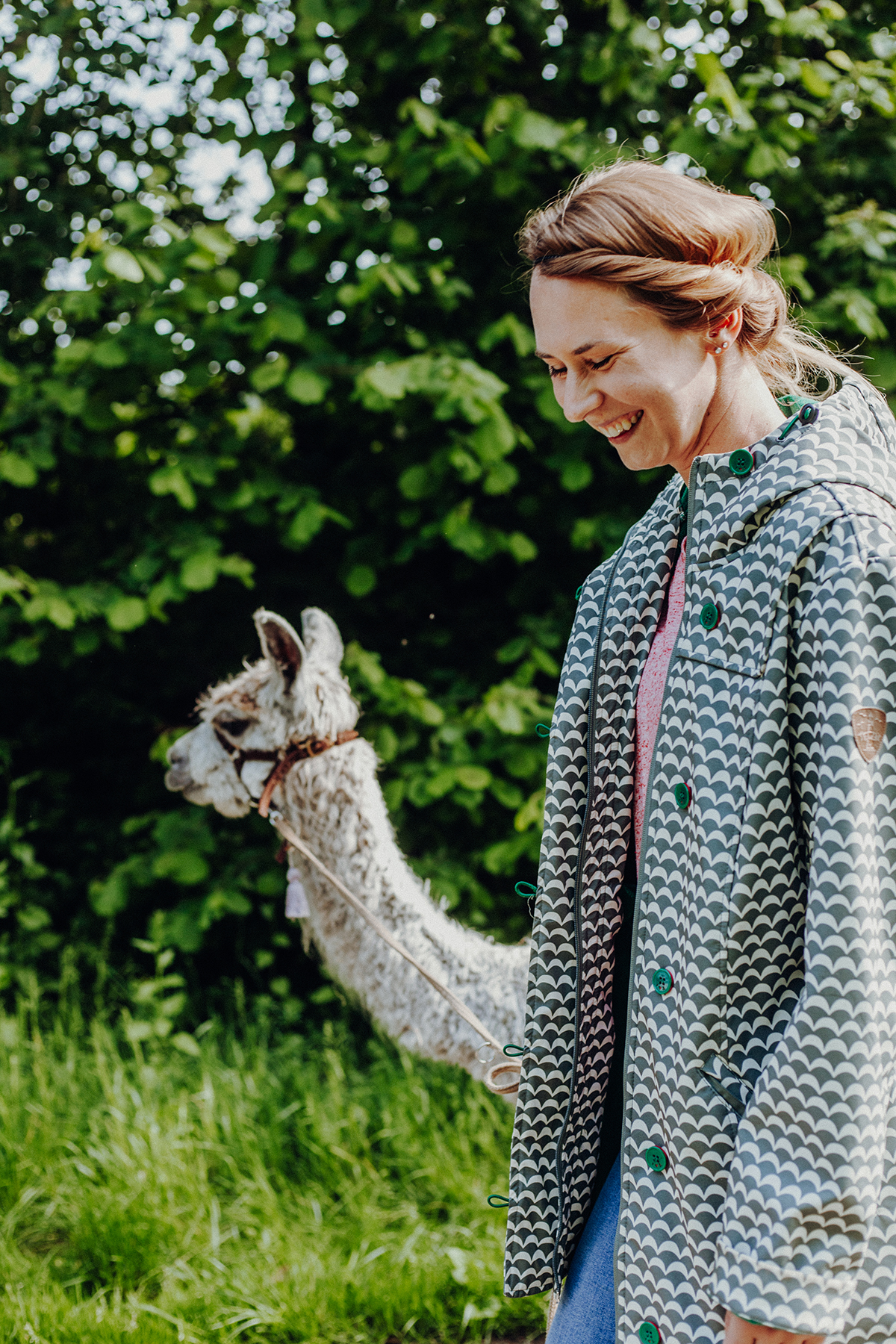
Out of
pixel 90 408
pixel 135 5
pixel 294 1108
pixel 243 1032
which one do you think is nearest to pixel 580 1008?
pixel 294 1108

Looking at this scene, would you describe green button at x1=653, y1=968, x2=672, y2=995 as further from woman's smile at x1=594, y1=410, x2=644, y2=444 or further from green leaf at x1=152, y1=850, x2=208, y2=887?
green leaf at x1=152, y1=850, x2=208, y2=887

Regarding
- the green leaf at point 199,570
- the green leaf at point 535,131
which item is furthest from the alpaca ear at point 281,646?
the green leaf at point 535,131

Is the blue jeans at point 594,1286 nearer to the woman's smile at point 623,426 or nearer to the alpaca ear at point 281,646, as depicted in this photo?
the woman's smile at point 623,426

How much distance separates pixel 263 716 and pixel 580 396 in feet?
5.77

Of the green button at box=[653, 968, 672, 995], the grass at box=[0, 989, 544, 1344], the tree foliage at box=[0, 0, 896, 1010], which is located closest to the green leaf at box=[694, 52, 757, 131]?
the tree foliage at box=[0, 0, 896, 1010]

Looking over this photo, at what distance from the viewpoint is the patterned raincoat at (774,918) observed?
1.00 m

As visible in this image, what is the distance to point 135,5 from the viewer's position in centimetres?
432

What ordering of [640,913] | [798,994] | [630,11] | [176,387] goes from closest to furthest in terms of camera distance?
[798,994] < [640,913] < [630,11] < [176,387]

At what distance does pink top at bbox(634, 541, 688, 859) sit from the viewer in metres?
1.41

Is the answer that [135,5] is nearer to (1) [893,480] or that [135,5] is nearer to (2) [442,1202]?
(1) [893,480]

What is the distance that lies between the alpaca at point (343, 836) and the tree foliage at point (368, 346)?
31.0 inches

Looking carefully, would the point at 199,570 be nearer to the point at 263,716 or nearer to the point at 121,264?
the point at 263,716

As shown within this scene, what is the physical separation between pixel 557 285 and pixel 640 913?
2.66 ft

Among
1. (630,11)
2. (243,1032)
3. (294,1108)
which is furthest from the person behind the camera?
(243,1032)
